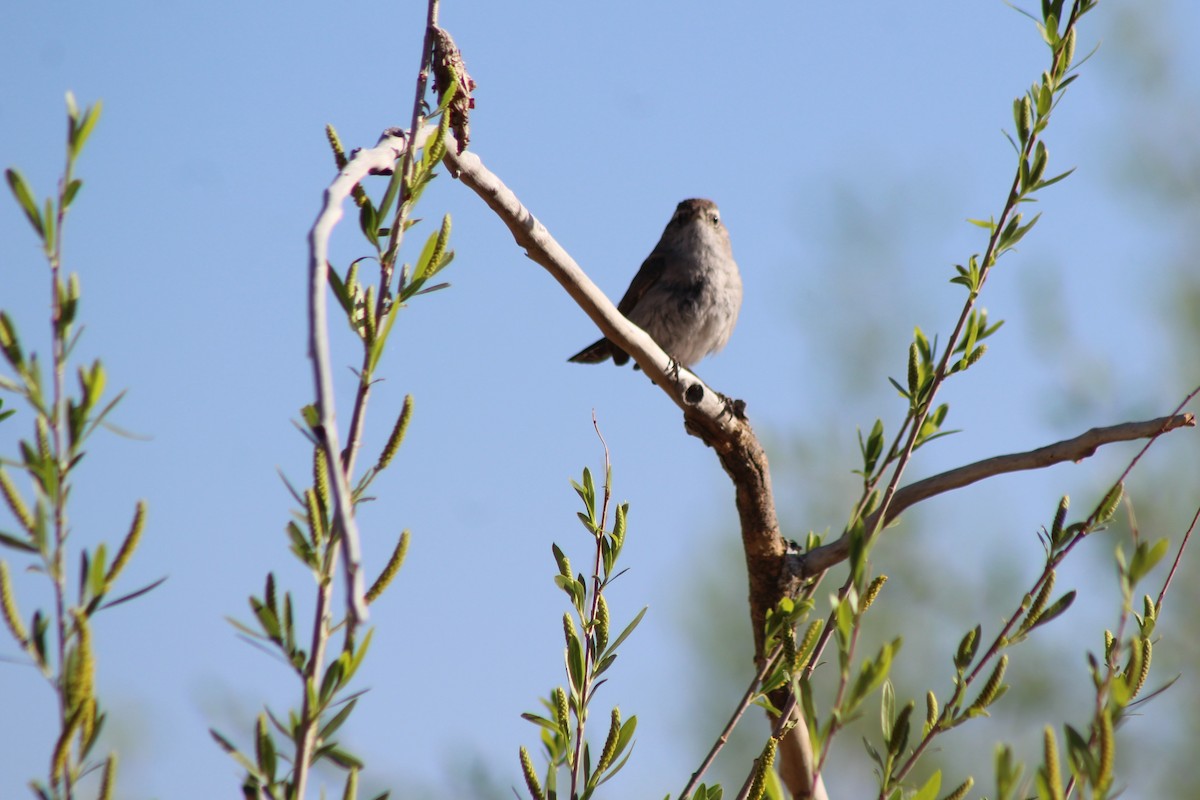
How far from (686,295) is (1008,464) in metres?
4.14

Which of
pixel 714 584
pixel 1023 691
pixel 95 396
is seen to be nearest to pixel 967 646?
pixel 95 396

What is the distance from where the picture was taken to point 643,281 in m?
7.10

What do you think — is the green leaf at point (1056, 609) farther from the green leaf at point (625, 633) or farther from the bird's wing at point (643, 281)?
the bird's wing at point (643, 281)

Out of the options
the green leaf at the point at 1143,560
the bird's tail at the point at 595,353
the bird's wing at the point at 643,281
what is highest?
the bird's wing at the point at 643,281

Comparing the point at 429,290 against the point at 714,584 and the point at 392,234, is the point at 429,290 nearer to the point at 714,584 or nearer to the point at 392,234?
the point at 392,234

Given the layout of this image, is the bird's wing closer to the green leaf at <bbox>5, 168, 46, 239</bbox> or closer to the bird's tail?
the bird's tail

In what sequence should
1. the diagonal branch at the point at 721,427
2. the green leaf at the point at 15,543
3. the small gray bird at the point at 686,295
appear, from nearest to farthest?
the green leaf at the point at 15,543 < the diagonal branch at the point at 721,427 < the small gray bird at the point at 686,295

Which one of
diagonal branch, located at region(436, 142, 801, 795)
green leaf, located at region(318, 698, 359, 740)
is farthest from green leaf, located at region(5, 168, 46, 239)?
diagonal branch, located at region(436, 142, 801, 795)

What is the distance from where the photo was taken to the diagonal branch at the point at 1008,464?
8.52 feet

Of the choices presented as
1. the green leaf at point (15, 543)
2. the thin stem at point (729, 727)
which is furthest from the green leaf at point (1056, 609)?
the green leaf at point (15, 543)

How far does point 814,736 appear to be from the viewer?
1204 mm

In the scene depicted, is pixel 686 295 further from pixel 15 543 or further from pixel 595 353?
pixel 15 543

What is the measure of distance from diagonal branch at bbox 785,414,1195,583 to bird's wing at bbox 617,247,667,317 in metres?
4.18

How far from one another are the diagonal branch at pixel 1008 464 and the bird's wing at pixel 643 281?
13.7 ft
